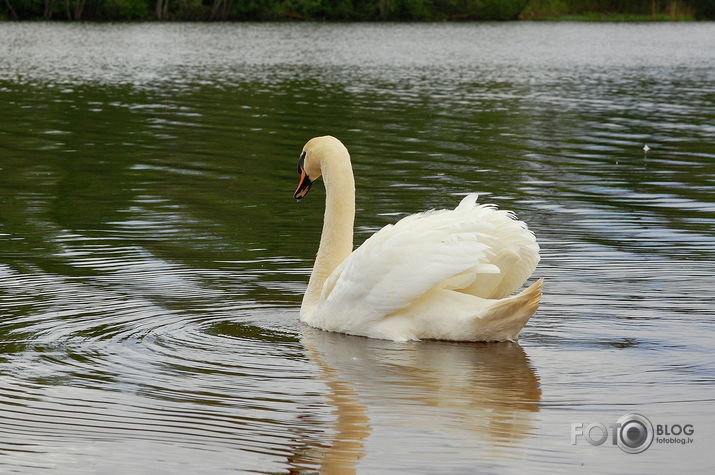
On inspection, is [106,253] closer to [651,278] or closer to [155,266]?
[155,266]

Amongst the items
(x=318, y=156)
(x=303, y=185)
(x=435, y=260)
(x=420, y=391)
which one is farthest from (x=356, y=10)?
(x=420, y=391)

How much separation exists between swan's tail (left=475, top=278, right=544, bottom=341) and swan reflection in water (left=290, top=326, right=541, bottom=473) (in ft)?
0.37

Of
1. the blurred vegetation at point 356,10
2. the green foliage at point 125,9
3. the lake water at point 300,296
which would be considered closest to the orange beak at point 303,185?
the lake water at point 300,296

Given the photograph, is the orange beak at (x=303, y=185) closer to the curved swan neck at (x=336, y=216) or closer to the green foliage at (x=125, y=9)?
the curved swan neck at (x=336, y=216)

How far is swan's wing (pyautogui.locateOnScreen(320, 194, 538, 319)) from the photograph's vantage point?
7.15 metres

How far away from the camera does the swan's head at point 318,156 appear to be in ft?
27.8

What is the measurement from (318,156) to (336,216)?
1.47ft

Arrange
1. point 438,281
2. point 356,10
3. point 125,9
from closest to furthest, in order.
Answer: point 438,281 → point 125,9 → point 356,10

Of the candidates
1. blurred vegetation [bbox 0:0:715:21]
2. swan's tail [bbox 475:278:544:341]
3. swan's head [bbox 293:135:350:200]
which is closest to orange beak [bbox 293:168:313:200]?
swan's head [bbox 293:135:350:200]

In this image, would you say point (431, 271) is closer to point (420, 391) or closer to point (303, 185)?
point (420, 391)

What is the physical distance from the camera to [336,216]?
8500mm

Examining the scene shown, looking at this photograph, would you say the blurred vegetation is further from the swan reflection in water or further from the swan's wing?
the swan reflection in water

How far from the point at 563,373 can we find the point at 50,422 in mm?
2828

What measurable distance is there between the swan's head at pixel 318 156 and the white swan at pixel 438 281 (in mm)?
960
